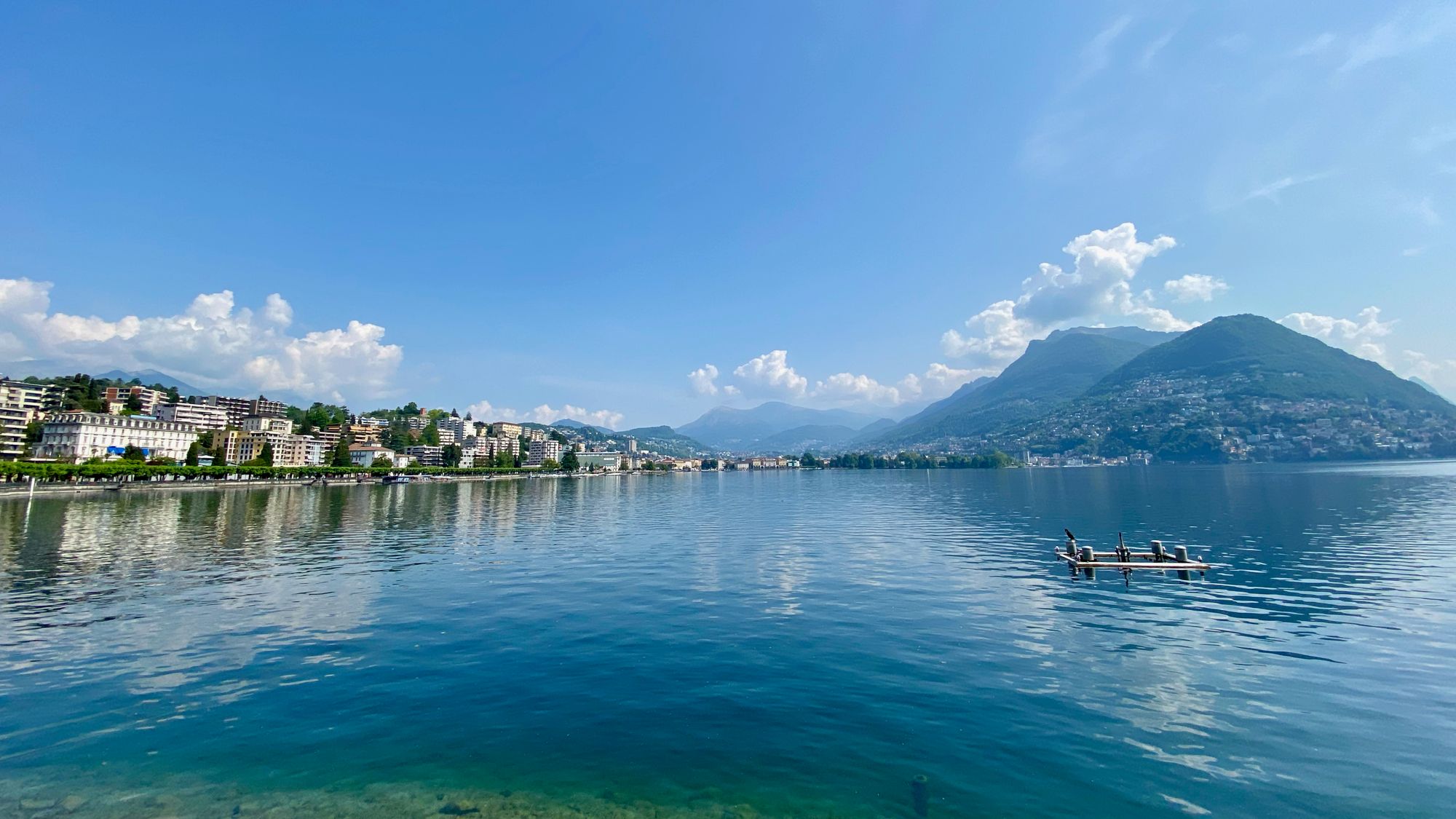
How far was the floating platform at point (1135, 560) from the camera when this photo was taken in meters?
33.2

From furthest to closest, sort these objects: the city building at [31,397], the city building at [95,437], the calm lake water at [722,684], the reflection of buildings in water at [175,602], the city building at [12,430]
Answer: the city building at [31,397], the city building at [95,437], the city building at [12,430], the reflection of buildings in water at [175,602], the calm lake water at [722,684]

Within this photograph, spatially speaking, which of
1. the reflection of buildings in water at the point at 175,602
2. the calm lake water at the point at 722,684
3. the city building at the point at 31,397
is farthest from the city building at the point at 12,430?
the calm lake water at the point at 722,684

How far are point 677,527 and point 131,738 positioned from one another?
4806 cm

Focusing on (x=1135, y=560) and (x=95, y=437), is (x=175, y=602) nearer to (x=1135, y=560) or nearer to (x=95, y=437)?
(x=1135, y=560)

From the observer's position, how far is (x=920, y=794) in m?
11.2

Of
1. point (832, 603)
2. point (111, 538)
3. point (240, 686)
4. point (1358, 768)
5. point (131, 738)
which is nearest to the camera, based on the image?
point (1358, 768)

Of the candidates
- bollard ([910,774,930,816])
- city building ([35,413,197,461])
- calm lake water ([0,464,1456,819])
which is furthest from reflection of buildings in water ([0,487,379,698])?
city building ([35,413,197,461])

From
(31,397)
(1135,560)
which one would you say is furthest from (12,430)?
(1135,560)

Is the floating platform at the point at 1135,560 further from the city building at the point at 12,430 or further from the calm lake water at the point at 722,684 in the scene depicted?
the city building at the point at 12,430

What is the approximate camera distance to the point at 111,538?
45.8m

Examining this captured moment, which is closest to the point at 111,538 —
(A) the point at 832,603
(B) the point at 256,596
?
(B) the point at 256,596

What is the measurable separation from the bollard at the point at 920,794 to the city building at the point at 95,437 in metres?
204

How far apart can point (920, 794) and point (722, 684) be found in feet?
22.3

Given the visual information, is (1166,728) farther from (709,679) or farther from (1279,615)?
(1279,615)
